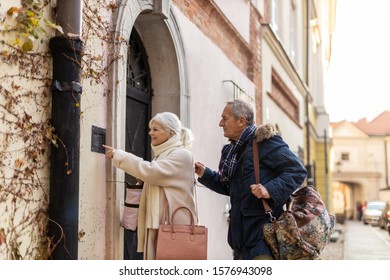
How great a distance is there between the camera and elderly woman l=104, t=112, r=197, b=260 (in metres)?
4.95

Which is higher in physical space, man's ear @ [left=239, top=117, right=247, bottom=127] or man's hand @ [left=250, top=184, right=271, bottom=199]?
man's ear @ [left=239, top=117, right=247, bottom=127]

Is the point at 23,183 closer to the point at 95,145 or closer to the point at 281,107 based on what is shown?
the point at 95,145

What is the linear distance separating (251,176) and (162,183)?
2.08ft

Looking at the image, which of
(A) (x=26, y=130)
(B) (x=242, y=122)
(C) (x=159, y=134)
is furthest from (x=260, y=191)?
(A) (x=26, y=130)

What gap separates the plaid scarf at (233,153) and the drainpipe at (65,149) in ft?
3.42

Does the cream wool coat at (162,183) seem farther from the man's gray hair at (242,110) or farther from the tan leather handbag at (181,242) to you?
the man's gray hair at (242,110)

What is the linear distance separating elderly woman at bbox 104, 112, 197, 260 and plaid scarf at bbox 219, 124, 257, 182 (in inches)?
9.2

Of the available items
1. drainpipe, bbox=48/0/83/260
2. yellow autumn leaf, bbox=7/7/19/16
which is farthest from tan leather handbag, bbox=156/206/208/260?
yellow autumn leaf, bbox=7/7/19/16

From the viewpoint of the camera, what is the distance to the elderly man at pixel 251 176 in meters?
4.70

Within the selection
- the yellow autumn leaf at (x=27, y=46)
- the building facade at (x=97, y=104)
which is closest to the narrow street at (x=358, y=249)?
the building facade at (x=97, y=104)

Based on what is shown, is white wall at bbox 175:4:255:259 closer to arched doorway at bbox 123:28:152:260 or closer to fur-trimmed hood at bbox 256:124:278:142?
arched doorway at bbox 123:28:152:260

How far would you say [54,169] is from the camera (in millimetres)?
4859

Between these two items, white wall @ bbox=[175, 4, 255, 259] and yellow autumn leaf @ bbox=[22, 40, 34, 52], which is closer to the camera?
yellow autumn leaf @ bbox=[22, 40, 34, 52]
